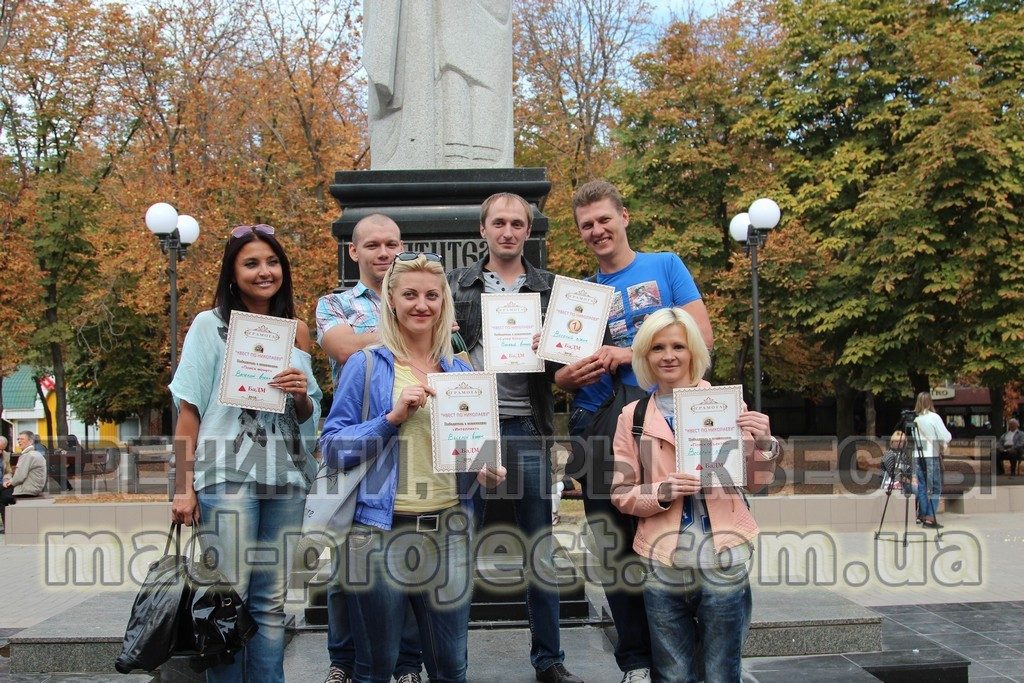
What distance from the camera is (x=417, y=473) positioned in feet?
12.0

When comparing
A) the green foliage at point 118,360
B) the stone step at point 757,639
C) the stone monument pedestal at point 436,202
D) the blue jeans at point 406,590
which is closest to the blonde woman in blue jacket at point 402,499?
the blue jeans at point 406,590

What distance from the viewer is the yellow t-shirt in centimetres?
361

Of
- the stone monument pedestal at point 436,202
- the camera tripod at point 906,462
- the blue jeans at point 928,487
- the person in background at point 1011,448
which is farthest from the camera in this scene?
the person in background at point 1011,448

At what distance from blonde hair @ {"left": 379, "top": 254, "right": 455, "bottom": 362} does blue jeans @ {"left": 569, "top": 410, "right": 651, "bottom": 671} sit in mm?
863

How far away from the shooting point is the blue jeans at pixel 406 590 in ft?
11.6

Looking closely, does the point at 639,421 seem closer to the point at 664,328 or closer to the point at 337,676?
the point at 664,328

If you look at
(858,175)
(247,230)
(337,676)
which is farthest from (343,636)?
(858,175)

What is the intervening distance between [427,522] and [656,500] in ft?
2.84

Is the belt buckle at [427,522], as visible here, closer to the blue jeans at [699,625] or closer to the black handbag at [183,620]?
the black handbag at [183,620]

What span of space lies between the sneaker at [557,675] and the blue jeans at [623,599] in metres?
0.33

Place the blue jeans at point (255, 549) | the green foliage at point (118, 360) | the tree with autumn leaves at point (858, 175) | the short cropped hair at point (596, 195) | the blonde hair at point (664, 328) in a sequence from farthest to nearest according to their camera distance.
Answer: the green foliage at point (118, 360)
the tree with autumn leaves at point (858, 175)
the short cropped hair at point (596, 195)
the blonde hair at point (664, 328)
the blue jeans at point (255, 549)

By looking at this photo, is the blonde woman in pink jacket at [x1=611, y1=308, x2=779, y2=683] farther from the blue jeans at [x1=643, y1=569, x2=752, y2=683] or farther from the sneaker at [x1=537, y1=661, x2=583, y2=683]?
the sneaker at [x1=537, y1=661, x2=583, y2=683]

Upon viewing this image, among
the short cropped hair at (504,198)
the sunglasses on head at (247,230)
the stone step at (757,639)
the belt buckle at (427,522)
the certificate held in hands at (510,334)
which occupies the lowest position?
the stone step at (757,639)

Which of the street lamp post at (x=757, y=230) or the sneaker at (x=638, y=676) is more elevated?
the street lamp post at (x=757, y=230)
